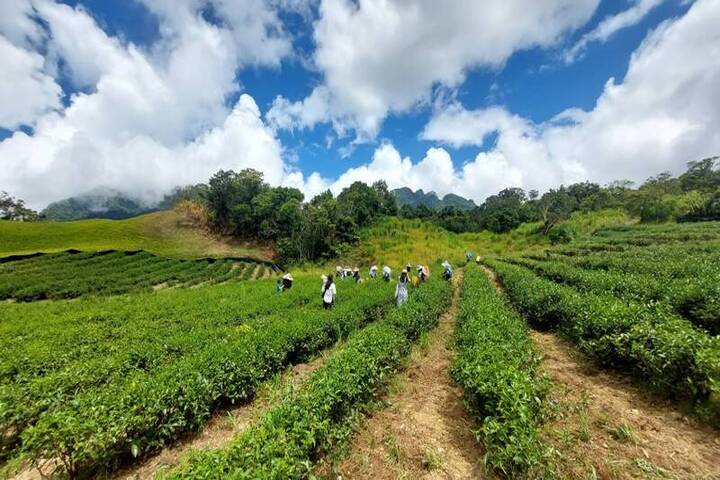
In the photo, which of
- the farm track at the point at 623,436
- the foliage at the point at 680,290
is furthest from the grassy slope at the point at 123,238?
the farm track at the point at 623,436

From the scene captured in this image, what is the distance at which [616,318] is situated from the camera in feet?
21.6

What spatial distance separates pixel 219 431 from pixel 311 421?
2.64 metres

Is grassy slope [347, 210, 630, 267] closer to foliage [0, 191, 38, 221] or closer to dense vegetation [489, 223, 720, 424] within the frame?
dense vegetation [489, 223, 720, 424]

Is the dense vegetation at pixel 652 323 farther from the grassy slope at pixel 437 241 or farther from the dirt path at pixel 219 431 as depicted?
the grassy slope at pixel 437 241

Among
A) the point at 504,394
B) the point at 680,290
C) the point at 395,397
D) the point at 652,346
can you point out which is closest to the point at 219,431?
the point at 395,397

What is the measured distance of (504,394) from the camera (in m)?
4.25

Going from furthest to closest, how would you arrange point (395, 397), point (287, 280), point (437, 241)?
point (437, 241) < point (287, 280) < point (395, 397)

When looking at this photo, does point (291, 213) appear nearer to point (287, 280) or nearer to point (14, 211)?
point (287, 280)

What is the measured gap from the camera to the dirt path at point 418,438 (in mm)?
4211

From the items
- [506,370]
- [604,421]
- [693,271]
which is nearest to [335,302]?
[506,370]

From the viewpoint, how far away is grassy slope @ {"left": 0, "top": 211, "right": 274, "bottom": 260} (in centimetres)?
4447

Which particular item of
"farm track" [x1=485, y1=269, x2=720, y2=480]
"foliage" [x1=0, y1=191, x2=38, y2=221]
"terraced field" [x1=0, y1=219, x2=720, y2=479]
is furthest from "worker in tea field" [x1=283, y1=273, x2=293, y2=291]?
"foliage" [x1=0, y1=191, x2=38, y2=221]

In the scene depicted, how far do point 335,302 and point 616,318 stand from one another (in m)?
9.87

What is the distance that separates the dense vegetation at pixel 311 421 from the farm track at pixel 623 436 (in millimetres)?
3025
